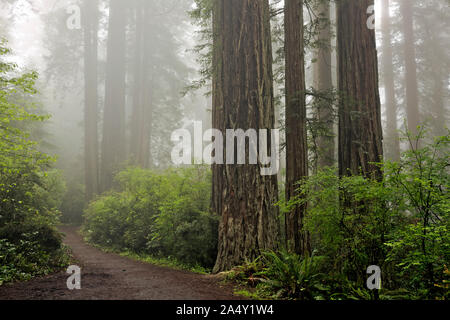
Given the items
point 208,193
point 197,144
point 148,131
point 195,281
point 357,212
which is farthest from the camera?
point 197,144

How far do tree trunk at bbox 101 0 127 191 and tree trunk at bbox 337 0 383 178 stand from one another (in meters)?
13.0

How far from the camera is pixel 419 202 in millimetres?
4043

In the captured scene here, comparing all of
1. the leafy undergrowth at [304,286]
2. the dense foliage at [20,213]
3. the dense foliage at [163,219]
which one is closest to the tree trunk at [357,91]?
the leafy undergrowth at [304,286]

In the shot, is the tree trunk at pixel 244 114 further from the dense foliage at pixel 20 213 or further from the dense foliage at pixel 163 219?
the dense foliage at pixel 20 213

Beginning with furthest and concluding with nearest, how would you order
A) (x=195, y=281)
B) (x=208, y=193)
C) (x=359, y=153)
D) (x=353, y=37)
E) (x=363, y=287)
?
(x=208, y=193) < (x=353, y=37) < (x=359, y=153) < (x=195, y=281) < (x=363, y=287)

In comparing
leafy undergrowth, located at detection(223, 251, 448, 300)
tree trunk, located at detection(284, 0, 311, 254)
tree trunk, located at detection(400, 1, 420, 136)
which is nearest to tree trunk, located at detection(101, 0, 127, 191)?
tree trunk, located at detection(284, 0, 311, 254)

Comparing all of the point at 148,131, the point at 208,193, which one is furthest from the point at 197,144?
the point at 208,193

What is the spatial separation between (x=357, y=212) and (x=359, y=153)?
7.01 ft

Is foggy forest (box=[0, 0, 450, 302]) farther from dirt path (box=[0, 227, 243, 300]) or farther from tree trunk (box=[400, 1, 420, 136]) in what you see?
tree trunk (box=[400, 1, 420, 136])

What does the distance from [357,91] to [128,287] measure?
599 cm

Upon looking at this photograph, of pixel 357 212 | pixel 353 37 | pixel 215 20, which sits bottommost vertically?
pixel 357 212

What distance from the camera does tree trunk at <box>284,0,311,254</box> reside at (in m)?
6.34

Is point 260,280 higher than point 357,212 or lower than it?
lower

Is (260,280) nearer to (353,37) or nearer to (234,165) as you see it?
(234,165)
